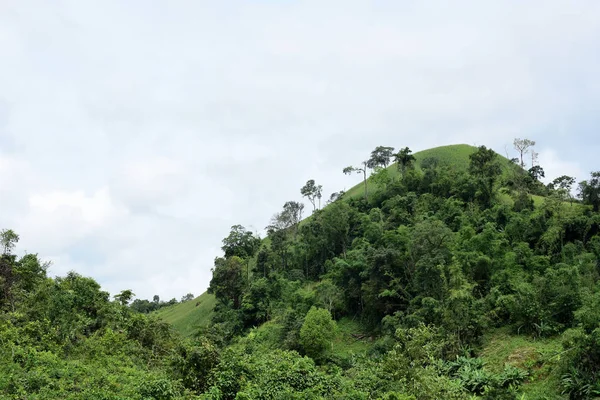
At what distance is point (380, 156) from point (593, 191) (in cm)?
3208

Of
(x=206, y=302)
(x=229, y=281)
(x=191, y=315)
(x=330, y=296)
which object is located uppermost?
(x=229, y=281)

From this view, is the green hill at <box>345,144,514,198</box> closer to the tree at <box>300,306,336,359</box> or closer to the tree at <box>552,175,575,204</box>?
the tree at <box>552,175,575,204</box>

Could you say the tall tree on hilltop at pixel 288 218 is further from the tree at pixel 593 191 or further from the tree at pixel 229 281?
the tree at pixel 593 191

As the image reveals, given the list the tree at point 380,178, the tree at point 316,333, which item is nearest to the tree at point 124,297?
the tree at point 316,333

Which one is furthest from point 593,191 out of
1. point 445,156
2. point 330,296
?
point 445,156

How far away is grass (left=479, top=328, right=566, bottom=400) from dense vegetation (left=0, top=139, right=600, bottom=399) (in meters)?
0.11

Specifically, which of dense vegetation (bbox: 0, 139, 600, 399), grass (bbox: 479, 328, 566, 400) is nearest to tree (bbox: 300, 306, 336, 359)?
dense vegetation (bbox: 0, 139, 600, 399)

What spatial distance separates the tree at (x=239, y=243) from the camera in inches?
2283

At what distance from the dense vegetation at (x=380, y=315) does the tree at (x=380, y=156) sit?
10.7m

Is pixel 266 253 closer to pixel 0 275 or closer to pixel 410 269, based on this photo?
pixel 410 269

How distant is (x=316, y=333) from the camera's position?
1241 inches

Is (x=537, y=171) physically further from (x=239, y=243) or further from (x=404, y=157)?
(x=239, y=243)

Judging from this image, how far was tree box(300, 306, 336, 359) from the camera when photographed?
31594 millimetres

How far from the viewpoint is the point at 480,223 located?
130 ft
